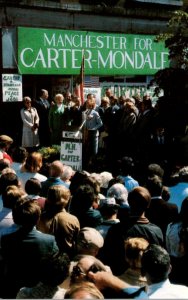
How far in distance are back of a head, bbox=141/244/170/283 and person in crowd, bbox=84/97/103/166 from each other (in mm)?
9405

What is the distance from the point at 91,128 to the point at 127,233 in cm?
851

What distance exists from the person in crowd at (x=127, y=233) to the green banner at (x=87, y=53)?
455 inches

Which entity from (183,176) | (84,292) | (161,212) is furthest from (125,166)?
(84,292)

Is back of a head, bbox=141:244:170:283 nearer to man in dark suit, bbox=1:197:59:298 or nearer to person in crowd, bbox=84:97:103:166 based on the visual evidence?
A: man in dark suit, bbox=1:197:59:298

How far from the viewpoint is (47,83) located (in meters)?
19.5

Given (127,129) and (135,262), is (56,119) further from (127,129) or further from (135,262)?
(135,262)

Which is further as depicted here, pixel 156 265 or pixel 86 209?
pixel 86 209

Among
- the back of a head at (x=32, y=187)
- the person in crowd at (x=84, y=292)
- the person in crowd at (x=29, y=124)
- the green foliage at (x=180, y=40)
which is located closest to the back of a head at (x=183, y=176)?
the back of a head at (x=32, y=187)

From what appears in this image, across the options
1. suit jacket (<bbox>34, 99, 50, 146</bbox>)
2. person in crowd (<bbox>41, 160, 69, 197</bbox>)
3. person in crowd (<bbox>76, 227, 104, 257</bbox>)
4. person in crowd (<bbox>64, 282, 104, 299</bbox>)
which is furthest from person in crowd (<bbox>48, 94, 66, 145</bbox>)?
person in crowd (<bbox>64, 282, 104, 299</bbox>)

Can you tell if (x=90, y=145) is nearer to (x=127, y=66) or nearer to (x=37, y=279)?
(x=127, y=66)

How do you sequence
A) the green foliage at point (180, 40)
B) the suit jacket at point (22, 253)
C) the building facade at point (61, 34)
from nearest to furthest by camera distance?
the suit jacket at point (22, 253)
the green foliage at point (180, 40)
the building facade at point (61, 34)

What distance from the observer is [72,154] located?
482 inches

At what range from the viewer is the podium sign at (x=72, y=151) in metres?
12.1

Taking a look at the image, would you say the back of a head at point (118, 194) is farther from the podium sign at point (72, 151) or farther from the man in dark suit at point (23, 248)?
the podium sign at point (72, 151)
